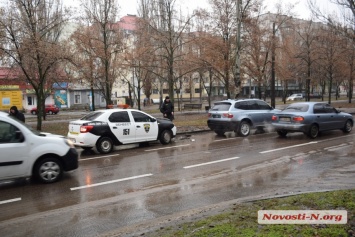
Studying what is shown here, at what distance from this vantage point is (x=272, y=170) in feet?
27.7

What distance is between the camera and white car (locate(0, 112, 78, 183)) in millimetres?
7074

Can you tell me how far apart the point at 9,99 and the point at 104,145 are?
130 ft

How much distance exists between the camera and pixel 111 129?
38.8ft

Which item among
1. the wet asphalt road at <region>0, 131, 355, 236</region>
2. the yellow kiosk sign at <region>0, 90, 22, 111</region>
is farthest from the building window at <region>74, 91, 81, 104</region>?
the wet asphalt road at <region>0, 131, 355, 236</region>

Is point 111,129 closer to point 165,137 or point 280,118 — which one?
point 165,137

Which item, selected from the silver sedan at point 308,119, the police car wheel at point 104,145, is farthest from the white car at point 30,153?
the silver sedan at point 308,119

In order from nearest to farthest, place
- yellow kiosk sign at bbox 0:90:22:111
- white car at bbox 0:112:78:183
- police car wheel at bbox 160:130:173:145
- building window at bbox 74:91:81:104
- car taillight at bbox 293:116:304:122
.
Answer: white car at bbox 0:112:78:183
police car wheel at bbox 160:130:173:145
car taillight at bbox 293:116:304:122
yellow kiosk sign at bbox 0:90:22:111
building window at bbox 74:91:81:104

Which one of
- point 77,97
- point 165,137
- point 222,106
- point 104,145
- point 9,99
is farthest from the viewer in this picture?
point 77,97

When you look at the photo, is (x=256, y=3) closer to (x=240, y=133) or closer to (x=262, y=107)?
(x=262, y=107)

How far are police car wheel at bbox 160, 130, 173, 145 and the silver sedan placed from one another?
15.3 feet

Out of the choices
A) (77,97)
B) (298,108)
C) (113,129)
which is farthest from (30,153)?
(77,97)

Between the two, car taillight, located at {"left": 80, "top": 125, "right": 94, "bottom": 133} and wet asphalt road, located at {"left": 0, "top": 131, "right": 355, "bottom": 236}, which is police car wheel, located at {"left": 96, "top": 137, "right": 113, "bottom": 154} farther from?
car taillight, located at {"left": 80, "top": 125, "right": 94, "bottom": 133}

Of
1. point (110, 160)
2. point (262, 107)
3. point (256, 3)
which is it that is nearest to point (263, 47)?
point (256, 3)

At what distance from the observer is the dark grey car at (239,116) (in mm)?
15352
